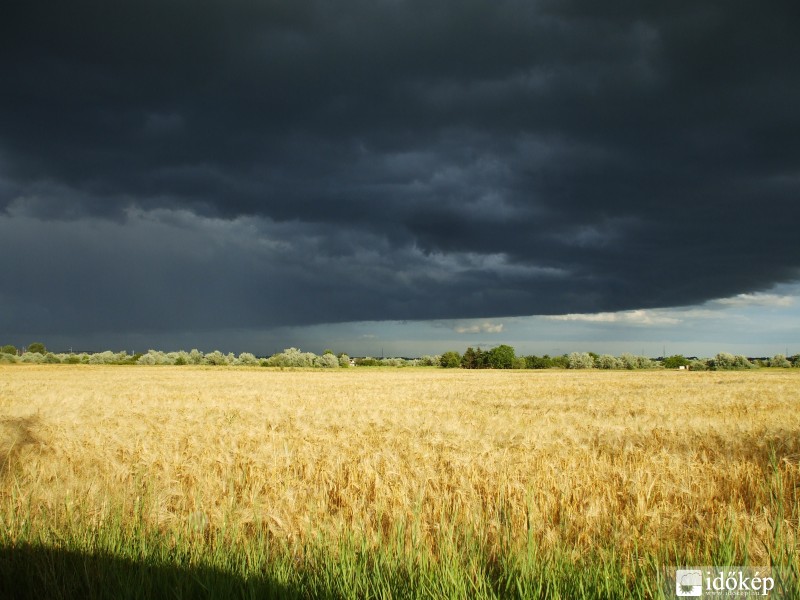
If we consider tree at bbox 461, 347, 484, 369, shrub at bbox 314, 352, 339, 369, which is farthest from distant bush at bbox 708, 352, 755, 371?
shrub at bbox 314, 352, 339, 369

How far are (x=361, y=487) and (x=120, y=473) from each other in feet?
12.5

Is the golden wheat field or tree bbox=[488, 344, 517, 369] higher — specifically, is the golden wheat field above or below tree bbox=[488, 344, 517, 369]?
above

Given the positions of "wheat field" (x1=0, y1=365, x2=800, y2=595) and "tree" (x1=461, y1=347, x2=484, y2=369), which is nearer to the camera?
"wheat field" (x1=0, y1=365, x2=800, y2=595)

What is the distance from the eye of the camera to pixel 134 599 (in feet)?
11.3

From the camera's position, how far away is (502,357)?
135 meters

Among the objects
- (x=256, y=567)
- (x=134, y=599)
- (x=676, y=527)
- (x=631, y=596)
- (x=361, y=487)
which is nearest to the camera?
(x=631, y=596)

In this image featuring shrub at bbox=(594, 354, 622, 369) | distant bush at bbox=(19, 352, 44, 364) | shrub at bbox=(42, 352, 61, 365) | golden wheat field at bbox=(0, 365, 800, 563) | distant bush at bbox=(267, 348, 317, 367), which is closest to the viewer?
golden wheat field at bbox=(0, 365, 800, 563)

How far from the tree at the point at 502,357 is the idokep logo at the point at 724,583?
427 feet

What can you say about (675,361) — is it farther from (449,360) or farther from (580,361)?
(449,360)

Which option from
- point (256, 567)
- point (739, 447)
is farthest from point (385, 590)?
point (739, 447)

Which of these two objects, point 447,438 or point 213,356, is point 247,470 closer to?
point 447,438

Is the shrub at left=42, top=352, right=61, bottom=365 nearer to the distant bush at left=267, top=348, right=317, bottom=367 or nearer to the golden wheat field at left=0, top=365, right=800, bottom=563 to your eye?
the distant bush at left=267, top=348, right=317, bottom=367

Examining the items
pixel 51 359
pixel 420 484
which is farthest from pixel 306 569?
pixel 51 359

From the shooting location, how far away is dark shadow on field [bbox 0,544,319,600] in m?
3.41
